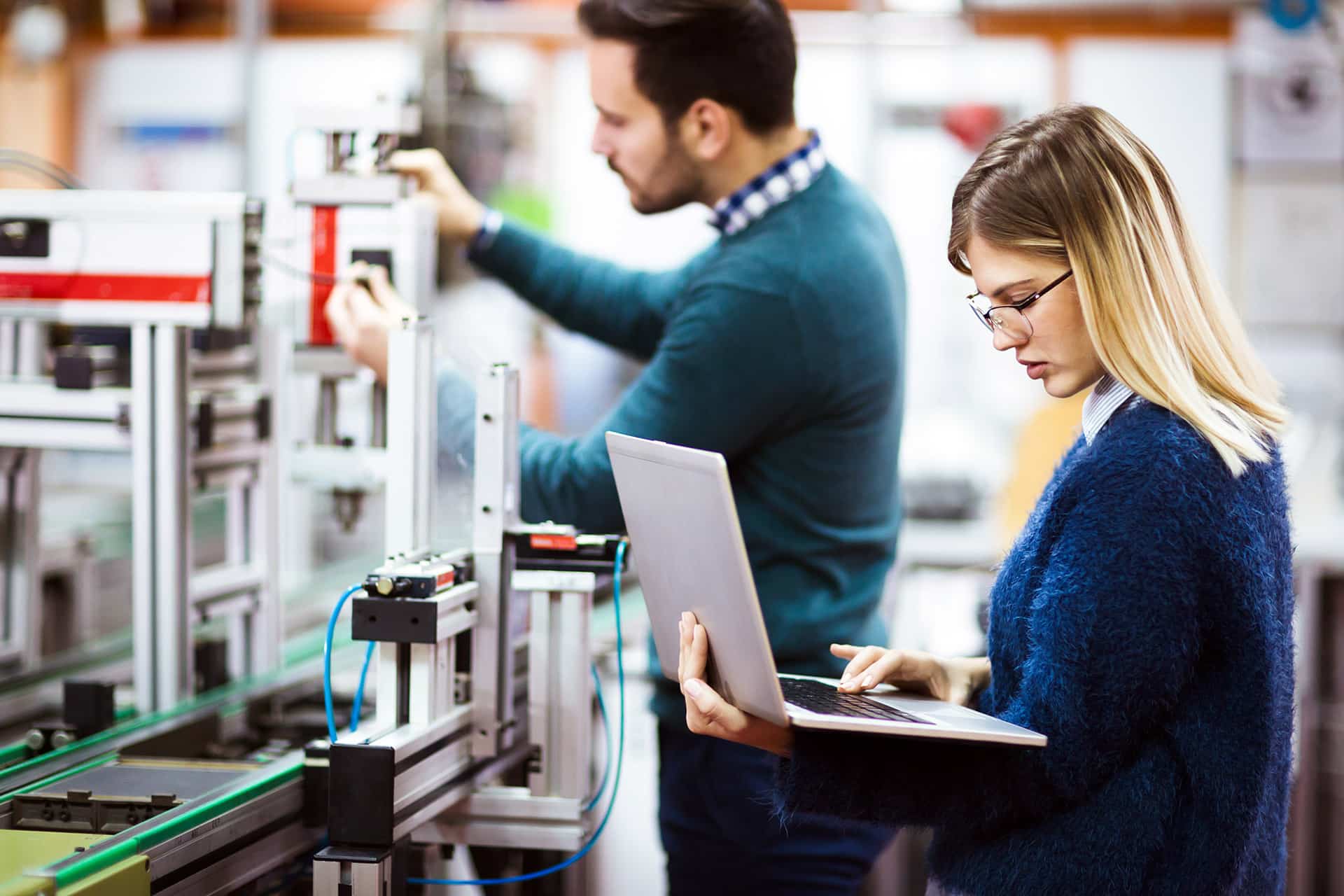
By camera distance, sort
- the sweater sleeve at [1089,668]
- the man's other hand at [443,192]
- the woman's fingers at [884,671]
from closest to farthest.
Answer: the sweater sleeve at [1089,668]
the woman's fingers at [884,671]
the man's other hand at [443,192]

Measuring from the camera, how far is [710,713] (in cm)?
122

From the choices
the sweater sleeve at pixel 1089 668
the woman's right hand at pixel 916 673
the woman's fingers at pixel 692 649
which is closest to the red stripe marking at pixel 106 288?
the woman's fingers at pixel 692 649

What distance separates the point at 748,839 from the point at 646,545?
1.77 feet

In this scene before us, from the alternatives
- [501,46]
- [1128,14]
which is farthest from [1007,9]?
[501,46]

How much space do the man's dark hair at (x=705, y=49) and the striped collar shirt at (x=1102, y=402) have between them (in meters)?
0.69

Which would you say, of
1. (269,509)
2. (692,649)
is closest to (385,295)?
(269,509)

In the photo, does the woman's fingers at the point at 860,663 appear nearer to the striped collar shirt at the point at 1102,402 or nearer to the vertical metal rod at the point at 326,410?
the striped collar shirt at the point at 1102,402

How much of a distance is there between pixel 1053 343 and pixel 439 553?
74cm

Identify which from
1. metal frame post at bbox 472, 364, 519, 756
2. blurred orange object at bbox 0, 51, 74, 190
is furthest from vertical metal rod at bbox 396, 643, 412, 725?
blurred orange object at bbox 0, 51, 74, 190

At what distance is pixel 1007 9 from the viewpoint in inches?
159

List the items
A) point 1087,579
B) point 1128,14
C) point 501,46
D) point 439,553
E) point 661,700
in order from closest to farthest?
point 1087,579, point 439,553, point 661,700, point 1128,14, point 501,46

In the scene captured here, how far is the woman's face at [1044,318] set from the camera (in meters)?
1.17

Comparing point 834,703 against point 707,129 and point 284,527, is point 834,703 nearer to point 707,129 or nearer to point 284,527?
point 707,129

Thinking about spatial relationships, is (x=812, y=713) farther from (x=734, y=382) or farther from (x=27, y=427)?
(x=27, y=427)
